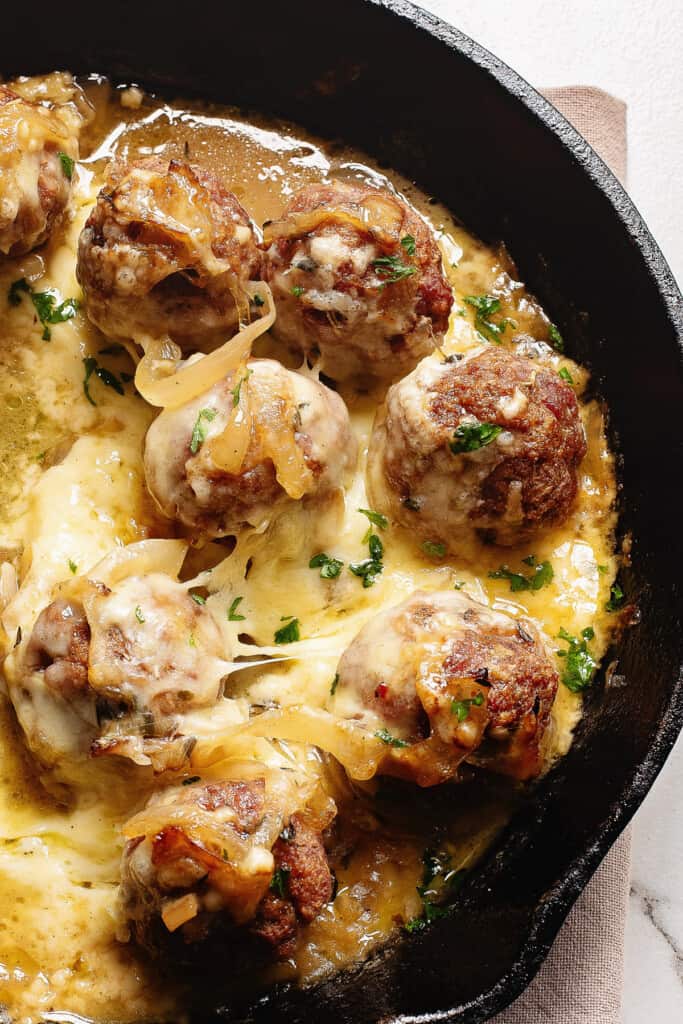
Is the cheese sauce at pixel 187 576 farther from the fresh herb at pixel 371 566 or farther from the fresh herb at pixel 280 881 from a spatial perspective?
the fresh herb at pixel 280 881

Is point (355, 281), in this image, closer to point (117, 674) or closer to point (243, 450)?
point (243, 450)

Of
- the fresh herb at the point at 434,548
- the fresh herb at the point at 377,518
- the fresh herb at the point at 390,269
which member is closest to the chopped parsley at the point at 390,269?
the fresh herb at the point at 390,269

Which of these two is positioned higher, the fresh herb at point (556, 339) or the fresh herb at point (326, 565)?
the fresh herb at point (556, 339)

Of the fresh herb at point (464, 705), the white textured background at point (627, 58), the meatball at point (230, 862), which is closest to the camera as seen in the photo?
the meatball at point (230, 862)

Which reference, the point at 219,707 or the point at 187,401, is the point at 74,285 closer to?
the point at 187,401

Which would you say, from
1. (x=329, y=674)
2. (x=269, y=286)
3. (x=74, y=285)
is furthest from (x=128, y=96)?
(x=329, y=674)

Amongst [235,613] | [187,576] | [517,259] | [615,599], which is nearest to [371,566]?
[235,613]

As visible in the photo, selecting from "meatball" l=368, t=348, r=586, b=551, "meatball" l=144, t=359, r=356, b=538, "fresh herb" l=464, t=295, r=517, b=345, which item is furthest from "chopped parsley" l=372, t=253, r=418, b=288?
"fresh herb" l=464, t=295, r=517, b=345
